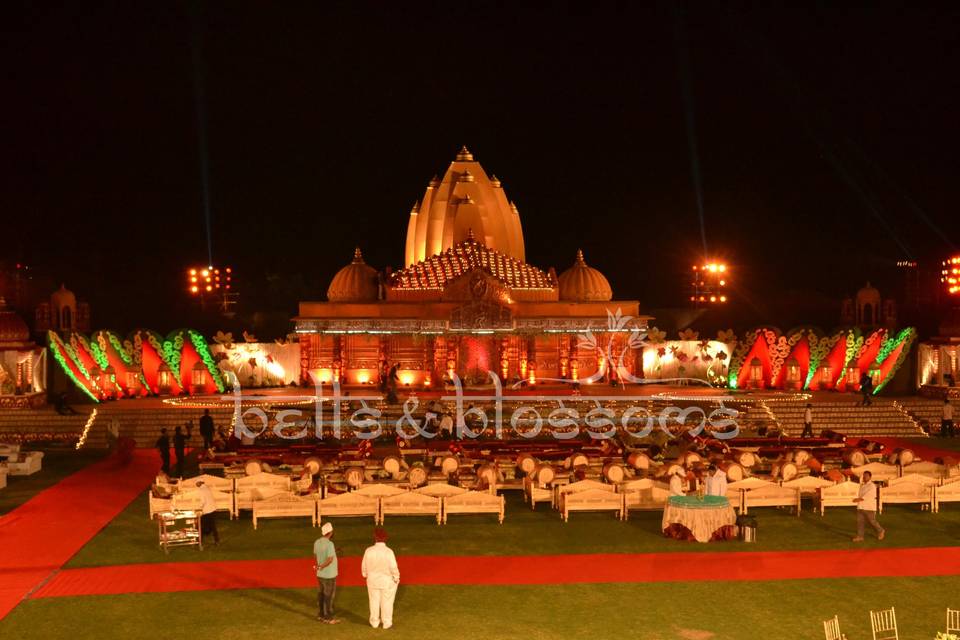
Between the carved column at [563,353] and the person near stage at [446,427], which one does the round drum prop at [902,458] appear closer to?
the person near stage at [446,427]

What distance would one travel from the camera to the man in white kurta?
1588 centimetres

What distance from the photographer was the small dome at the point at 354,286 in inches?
1906

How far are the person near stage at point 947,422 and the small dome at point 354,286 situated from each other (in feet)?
76.7

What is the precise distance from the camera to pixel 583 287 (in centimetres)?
4941

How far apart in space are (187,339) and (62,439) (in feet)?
30.4

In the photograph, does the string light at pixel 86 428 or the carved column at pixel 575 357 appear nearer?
the string light at pixel 86 428

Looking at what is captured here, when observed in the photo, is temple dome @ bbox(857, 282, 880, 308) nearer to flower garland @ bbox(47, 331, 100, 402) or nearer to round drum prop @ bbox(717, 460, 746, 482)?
round drum prop @ bbox(717, 460, 746, 482)

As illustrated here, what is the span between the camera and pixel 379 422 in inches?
1462

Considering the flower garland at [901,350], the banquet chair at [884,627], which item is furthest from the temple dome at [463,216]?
the banquet chair at [884,627]

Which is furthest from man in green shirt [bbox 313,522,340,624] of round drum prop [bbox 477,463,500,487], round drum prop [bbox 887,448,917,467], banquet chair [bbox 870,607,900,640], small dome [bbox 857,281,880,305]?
small dome [bbox 857,281,880,305]

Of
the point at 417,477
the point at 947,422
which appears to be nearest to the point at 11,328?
the point at 417,477

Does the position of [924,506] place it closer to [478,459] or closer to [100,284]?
[478,459]

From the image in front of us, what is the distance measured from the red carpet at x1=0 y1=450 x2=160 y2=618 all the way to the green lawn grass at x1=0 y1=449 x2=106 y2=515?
328 millimetres

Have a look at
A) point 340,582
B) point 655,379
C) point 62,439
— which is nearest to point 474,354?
point 655,379
